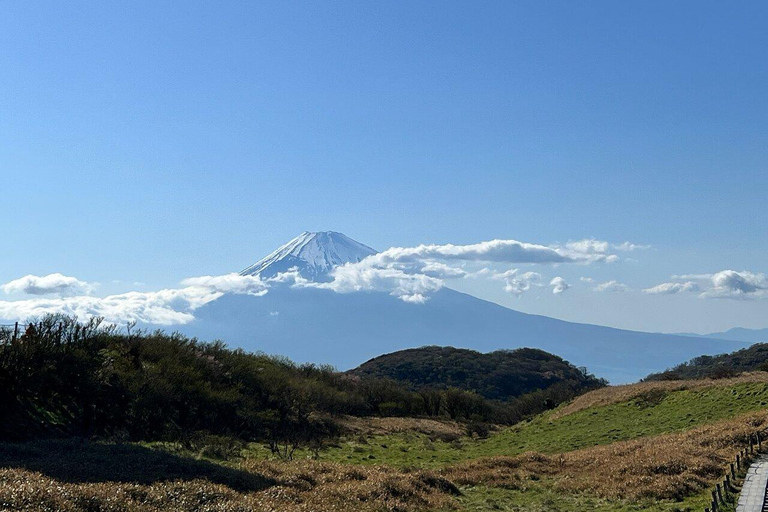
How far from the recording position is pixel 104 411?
98.9 ft

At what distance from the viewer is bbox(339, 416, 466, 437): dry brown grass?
150ft

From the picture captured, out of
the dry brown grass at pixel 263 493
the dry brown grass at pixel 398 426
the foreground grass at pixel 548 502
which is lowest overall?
the dry brown grass at pixel 398 426

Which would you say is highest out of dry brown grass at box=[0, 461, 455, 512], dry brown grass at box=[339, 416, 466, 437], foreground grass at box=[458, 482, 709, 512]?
dry brown grass at box=[0, 461, 455, 512]

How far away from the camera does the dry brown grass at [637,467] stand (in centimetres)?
2077

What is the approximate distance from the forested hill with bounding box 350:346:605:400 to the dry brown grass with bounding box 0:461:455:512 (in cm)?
7790

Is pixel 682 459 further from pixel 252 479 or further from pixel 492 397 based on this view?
pixel 492 397

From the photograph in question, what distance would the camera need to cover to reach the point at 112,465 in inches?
746

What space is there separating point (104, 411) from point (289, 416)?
14852 mm

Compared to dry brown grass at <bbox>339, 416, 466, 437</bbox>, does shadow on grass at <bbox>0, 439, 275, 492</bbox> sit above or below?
above

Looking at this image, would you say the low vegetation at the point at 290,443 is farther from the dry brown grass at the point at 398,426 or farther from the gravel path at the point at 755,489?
the gravel path at the point at 755,489

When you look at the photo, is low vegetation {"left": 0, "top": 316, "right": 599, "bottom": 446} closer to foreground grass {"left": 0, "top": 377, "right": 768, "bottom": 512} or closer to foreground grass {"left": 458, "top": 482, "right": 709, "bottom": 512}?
foreground grass {"left": 0, "top": 377, "right": 768, "bottom": 512}

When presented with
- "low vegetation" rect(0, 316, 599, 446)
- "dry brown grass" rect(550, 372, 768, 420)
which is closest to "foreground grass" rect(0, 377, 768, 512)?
"low vegetation" rect(0, 316, 599, 446)

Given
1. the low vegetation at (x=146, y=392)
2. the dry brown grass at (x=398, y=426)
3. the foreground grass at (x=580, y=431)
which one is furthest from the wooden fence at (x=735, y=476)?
the dry brown grass at (x=398, y=426)

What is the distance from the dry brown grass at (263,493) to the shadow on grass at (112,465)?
0.75m
